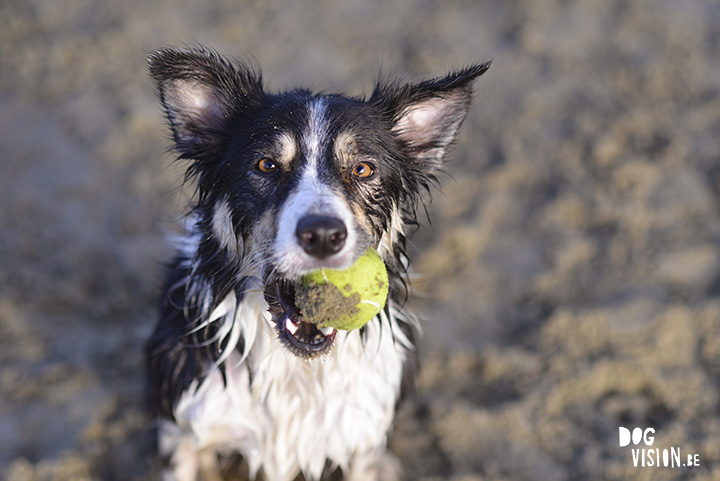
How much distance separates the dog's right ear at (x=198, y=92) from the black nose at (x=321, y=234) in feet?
2.30

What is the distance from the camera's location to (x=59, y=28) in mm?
5730

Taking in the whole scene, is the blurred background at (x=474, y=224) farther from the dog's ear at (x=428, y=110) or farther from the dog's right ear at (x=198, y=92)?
the dog's ear at (x=428, y=110)

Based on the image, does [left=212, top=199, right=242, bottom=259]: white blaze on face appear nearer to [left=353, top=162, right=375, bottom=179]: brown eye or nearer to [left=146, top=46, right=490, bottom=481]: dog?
[left=146, top=46, right=490, bottom=481]: dog

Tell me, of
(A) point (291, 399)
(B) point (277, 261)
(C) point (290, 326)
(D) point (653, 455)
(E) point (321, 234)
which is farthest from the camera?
(D) point (653, 455)

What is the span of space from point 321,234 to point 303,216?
0.10 m

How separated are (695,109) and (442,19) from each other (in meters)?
2.33

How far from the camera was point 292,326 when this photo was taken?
2.40m

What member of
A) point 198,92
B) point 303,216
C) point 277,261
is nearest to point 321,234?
point 303,216

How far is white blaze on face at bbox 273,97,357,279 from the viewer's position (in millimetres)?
2205

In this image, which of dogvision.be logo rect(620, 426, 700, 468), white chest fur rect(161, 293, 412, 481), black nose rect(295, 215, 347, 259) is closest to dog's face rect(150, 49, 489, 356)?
black nose rect(295, 215, 347, 259)

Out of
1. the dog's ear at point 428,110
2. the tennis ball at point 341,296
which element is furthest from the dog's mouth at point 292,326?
the dog's ear at point 428,110

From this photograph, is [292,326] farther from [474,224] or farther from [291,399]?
[474,224]

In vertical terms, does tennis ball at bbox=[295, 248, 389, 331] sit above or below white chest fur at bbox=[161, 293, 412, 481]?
above

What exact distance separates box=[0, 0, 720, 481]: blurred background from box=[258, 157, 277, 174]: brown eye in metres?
0.59
